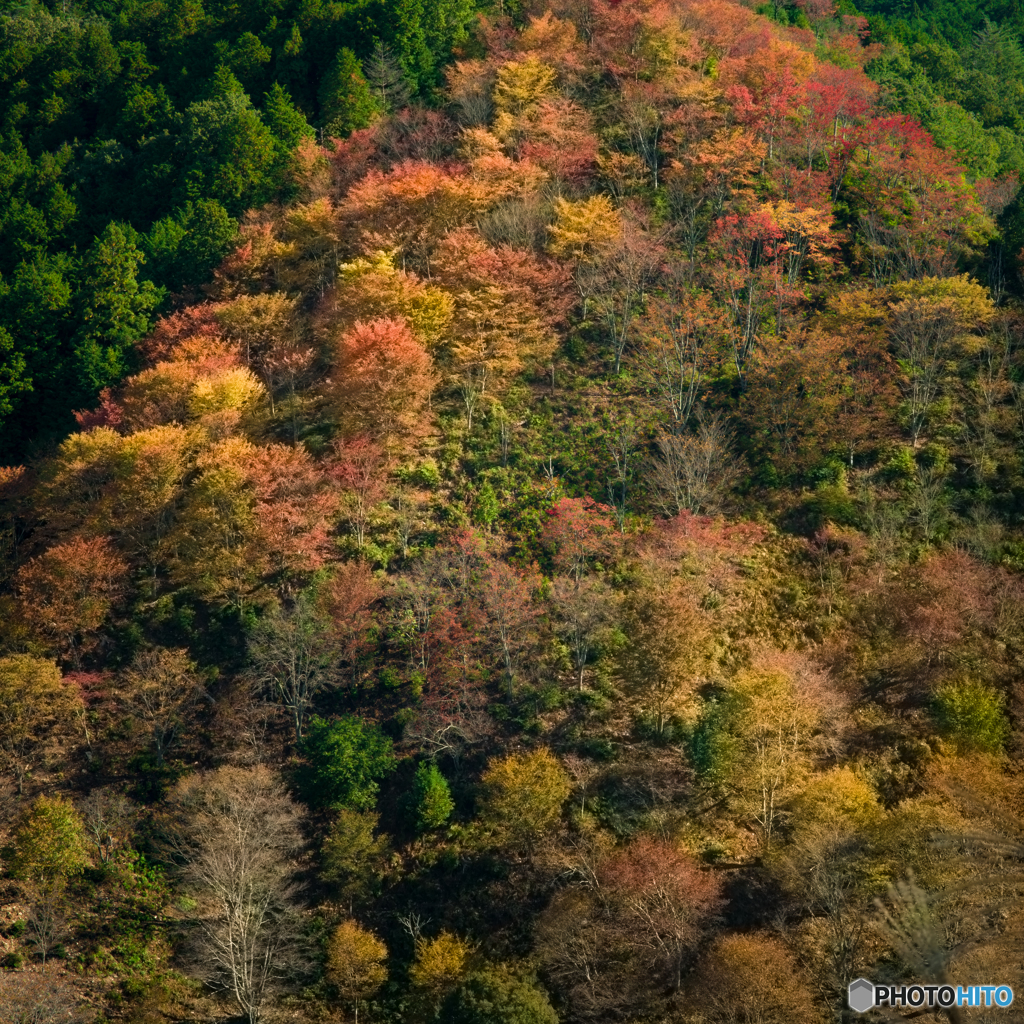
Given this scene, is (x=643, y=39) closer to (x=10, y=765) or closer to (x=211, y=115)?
(x=211, y=115)

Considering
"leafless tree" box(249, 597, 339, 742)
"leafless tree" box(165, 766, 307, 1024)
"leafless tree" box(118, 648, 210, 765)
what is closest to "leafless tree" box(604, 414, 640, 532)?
"leafless tree" box(249, 597, 339, 742)

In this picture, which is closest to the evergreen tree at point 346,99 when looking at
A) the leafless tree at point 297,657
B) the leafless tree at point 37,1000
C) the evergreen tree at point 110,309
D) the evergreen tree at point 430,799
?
the evergreen tree at point 110,309

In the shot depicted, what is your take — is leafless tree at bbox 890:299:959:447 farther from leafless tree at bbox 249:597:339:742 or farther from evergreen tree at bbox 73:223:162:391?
evergreen tree at bbox 73:223:162:391

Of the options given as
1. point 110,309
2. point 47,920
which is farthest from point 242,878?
point 110,309

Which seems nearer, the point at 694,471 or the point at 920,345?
the point at 694,471

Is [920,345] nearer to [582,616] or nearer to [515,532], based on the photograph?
[515,532]

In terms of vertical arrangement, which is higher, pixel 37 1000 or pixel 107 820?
pixel 107 820

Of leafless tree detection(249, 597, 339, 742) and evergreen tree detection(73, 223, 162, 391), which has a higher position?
evergreen tree detection(73, 223, 162, 391)
